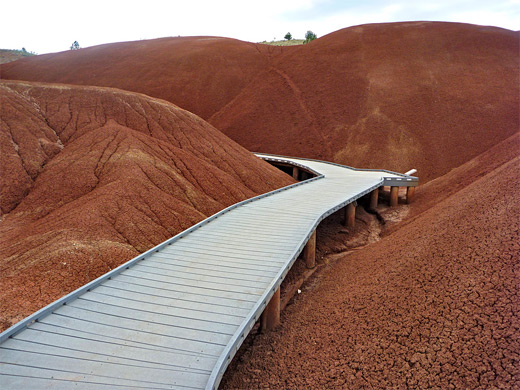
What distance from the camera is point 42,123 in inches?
505

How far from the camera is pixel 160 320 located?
439 cm

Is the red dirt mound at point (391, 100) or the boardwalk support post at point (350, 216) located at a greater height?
the red dirt mound at point (391, 100)

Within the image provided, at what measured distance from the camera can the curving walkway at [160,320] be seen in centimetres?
352

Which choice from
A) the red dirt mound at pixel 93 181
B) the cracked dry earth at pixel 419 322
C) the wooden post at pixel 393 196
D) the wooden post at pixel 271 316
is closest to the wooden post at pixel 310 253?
the cracked dry earth at pixel 419 322

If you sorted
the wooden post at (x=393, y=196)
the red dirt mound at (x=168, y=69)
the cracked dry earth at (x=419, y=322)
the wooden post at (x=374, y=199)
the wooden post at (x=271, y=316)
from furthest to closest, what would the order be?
the red dirt mound at (x=168, y=69)
the wooden post at (x=393, y=196)
the wooden post at (x=374, y=199)
the wooden post at (x=271, y=316)
the cracked dry earth at (x=419, y=322)

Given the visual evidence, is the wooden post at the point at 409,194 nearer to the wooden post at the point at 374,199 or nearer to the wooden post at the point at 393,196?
the wooden post at the point at 393,196

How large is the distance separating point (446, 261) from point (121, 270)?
17.1 feet

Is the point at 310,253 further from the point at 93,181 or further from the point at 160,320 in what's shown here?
the point at 93,181

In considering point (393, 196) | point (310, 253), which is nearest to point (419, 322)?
point (310, 253)

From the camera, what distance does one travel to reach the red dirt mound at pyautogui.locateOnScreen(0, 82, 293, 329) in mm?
7094

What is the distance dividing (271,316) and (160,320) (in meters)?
2.02

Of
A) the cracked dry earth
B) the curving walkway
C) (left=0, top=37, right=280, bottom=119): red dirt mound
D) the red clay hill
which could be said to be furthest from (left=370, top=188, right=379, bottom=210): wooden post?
(left=0, top=37, right=280, bottom=119): red dirt mound

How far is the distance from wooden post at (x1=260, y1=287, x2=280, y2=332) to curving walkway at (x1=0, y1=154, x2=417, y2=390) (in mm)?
507

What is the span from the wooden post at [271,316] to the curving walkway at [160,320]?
20.0 inches
